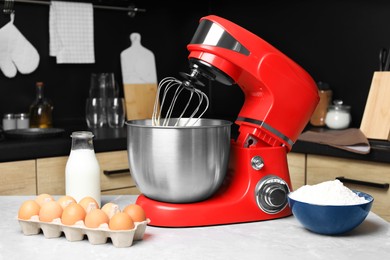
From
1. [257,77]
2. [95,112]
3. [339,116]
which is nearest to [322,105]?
[339,116]

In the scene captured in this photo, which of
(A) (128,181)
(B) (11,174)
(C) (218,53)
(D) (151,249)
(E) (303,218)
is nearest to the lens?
(D) (151,249)

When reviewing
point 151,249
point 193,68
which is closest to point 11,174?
point 193,68

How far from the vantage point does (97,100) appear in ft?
9.17

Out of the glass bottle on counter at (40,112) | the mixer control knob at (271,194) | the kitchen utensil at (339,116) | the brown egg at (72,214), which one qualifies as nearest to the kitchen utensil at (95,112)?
the glass bottle on counter at (40,112)

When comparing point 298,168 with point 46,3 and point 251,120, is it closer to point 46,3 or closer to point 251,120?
point 251,120

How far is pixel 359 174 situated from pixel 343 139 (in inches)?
6.3

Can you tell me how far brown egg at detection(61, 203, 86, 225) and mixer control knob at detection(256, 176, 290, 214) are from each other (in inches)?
15.9

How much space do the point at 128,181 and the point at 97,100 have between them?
0.53 metres

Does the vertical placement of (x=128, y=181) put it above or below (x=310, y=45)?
below

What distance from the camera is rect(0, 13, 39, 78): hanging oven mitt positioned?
8.96ft

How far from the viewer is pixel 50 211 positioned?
111cm

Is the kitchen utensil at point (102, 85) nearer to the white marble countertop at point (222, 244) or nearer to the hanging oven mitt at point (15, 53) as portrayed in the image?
the hanging oven mitt at point (15, 53)

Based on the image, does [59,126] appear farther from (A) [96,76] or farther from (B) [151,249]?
(B) [151,249]

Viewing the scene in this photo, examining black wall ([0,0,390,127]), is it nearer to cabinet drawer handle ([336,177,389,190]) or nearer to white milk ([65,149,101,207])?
cabinet drawer handle ([336,177,389,190])
